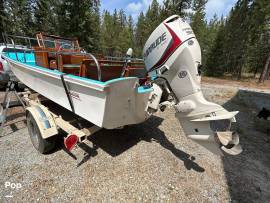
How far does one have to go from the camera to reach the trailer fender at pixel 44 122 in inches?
99.8

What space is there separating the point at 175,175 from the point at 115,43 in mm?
30870

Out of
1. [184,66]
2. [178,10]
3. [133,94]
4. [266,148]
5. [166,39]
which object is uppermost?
[178,10]

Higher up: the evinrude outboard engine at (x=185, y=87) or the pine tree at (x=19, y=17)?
the pine tree at (x=19, y=17)

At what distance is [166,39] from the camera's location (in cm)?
242

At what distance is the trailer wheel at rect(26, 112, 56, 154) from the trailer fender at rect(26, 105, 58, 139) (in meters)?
0.12

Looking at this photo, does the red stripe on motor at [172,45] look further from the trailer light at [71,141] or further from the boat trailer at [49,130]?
the trailer light at [71,141]

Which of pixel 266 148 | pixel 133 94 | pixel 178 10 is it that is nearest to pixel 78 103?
pixel 133 94

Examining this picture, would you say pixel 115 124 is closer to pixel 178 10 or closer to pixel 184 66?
pixel 184 66

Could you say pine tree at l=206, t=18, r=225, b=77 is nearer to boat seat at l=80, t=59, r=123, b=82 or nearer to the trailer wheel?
boat seat at l=80, t=59, r=123, b=82

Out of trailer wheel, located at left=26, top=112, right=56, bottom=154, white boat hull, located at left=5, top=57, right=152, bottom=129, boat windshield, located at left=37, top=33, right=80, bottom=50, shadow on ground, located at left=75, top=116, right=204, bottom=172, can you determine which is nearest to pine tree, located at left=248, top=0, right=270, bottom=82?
shadow on ground, located at left=75, top=116, right=204, bottom=172

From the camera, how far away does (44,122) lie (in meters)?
2.66

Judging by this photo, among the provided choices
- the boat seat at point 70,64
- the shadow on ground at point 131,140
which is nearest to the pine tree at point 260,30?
the shadow on ground at point 131,140

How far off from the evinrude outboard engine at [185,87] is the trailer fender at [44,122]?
159 cm

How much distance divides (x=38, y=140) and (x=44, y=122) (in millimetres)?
408
